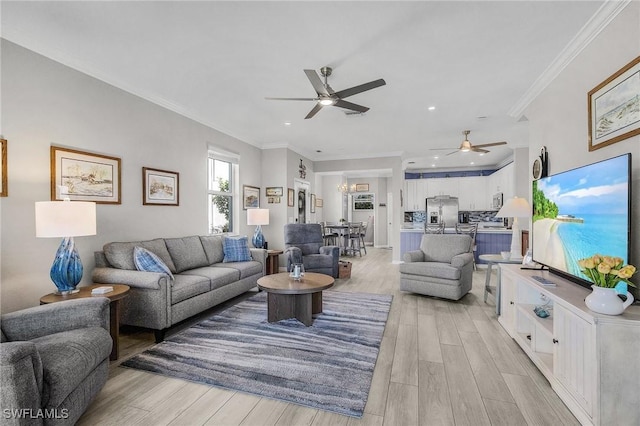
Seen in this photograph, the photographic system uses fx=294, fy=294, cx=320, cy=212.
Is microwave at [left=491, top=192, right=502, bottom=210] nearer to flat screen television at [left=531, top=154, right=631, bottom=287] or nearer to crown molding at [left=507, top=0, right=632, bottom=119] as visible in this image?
crown molding at [left=507, top=0, right=632, bottom=119]

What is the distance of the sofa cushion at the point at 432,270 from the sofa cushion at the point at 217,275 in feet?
7.78

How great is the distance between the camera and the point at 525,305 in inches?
106

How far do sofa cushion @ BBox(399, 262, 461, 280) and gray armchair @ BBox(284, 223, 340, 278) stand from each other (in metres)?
1.38

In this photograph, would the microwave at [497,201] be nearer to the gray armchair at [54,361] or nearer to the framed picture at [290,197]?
the framed picture at [290,197]

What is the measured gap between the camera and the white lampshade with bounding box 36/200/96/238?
2199 millimetres

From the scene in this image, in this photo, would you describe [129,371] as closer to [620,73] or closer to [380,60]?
[380,60]

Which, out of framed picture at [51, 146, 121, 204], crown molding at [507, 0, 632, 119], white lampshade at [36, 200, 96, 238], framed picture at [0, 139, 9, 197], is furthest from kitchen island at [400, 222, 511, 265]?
framed picture at [0, 139, 9, 197]

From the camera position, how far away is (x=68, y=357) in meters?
1.54

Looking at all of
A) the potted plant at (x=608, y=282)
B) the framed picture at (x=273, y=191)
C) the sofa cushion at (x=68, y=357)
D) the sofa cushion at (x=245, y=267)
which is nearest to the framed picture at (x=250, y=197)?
the framed picture at (x=273, y=191)

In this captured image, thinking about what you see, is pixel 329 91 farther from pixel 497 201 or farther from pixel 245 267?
pixel 497 201

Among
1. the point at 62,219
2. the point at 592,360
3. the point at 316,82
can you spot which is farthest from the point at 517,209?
the point at 62,219

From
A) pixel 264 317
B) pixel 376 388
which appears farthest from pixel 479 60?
pixel 264 317

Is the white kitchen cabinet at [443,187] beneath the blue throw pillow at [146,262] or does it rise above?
above

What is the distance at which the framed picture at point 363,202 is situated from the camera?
11.1m
